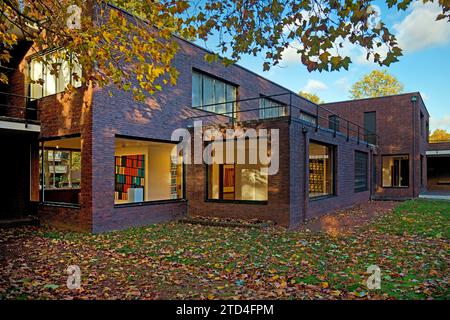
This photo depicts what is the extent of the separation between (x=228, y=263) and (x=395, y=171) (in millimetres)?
21149

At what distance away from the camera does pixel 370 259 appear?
625 cm

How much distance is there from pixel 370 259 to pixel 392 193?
18.0m

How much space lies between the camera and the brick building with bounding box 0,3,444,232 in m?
9.84

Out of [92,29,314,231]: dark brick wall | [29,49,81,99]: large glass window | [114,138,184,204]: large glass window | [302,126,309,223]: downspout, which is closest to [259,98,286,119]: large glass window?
[92,29,314,231]: dark brick wall

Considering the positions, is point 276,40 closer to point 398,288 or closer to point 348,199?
point 398,288

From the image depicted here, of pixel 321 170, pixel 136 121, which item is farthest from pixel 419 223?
pixel 136 121

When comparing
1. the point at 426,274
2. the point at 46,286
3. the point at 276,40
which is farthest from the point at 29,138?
the point at 426,274

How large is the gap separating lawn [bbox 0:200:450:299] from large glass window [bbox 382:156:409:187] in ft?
46.8

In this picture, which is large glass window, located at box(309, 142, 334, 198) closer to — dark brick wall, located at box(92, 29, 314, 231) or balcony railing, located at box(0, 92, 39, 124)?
dark brick wall, located at box(92, 29, 314, 231)

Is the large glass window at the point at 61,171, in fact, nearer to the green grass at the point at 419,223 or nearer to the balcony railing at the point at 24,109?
the balcony railing at the point at 24,109

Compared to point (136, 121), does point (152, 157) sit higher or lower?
lower

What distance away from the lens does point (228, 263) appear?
20.2 ft

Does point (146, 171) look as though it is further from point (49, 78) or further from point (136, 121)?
point (49, 78)
